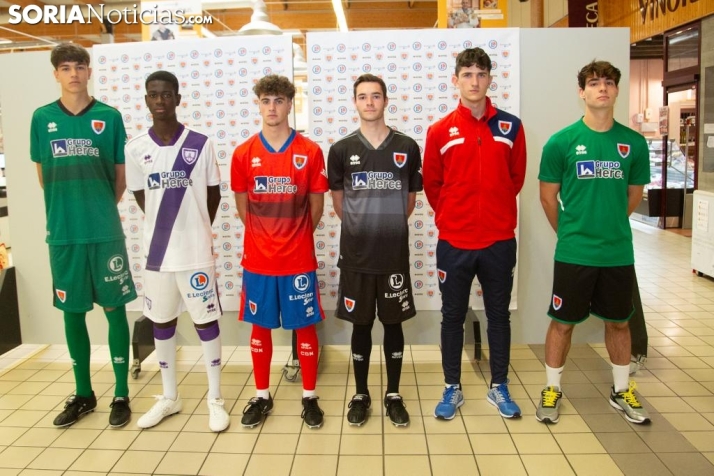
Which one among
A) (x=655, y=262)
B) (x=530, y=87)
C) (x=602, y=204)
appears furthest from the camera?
(x=655, y=262)

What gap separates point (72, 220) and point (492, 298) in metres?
2.23

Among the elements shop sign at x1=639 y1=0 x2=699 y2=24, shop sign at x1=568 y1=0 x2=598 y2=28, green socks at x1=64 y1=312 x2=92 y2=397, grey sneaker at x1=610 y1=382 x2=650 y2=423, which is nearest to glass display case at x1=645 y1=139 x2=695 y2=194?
shop sign at x1=639 y1=0 x2=699 y2=24

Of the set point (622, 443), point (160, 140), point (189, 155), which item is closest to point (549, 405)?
point (622, 443)

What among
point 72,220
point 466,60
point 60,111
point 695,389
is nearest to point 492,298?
point 466,60

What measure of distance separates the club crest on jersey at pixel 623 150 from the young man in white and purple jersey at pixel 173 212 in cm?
204

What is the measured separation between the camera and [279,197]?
9.47 feet

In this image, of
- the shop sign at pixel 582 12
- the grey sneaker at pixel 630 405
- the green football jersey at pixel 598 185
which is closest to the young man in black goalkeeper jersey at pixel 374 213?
the green football jersey at pixel 598 185

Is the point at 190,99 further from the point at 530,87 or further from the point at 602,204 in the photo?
the point at 602,204

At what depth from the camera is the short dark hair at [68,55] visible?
9.75ft

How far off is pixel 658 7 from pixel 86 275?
862 cm

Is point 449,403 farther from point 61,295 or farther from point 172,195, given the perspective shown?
point 61,295

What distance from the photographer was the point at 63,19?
505 cm

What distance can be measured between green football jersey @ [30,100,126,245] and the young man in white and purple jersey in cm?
23

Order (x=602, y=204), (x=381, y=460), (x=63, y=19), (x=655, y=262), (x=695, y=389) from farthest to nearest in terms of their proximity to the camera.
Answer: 1. (x=655, y=262)
2. (x=63, y=19)
3. (x=695, y=389)
4. (x=602, y=204)
5. (x=381, y=460)
